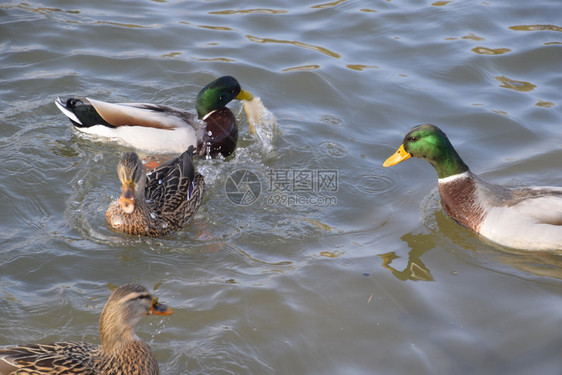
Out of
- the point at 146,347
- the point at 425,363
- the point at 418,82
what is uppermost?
the point at 418,82

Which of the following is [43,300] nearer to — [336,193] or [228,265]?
[228,265]

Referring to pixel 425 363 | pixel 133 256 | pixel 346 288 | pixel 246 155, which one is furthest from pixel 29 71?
pixel 425 363

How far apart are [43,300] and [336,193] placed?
299 centimetres

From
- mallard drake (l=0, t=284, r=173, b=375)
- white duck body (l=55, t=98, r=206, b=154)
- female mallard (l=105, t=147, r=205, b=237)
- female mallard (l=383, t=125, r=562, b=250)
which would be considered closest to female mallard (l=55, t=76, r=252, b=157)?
white duck body (l=55, t=98, r=206, b=154)

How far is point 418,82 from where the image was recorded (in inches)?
340

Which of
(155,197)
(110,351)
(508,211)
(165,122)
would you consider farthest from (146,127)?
(508,211)

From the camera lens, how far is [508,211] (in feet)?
19.6

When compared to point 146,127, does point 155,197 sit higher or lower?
lower

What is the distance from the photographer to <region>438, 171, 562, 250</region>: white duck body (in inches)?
230

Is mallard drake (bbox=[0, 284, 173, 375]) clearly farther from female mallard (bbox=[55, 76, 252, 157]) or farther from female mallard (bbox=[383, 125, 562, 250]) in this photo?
female mallard (bbox=[55, 76, 252, 157])

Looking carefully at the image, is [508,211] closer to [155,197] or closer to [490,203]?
[490,203]

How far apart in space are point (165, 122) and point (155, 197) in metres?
1.31

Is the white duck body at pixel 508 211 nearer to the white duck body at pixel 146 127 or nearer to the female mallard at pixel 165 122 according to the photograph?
the female mallard at pixel 165 122

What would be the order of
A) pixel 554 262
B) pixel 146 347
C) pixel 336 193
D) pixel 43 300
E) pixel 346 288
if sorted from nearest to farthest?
pixel 146 347
pixel 43 300
pixel 346 288
pixel 554 262
pixel 336 193
